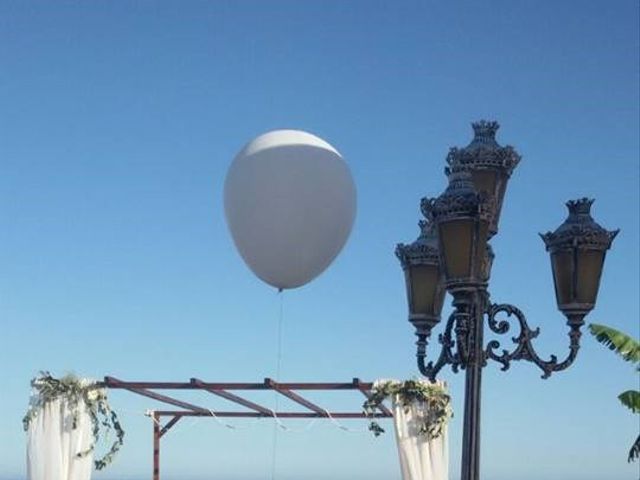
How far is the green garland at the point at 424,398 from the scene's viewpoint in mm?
8031

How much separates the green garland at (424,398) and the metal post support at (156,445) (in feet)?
9.75

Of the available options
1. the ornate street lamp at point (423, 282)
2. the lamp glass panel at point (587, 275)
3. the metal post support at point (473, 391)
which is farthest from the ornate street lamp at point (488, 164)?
the metal post support at point (473, 391)

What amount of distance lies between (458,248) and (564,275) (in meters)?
0.66

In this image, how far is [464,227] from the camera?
3902 mm

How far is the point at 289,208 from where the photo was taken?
6.35 m

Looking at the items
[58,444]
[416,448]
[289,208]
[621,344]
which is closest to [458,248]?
[289,208]

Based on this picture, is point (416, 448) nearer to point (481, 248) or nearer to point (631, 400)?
point (631, 400)

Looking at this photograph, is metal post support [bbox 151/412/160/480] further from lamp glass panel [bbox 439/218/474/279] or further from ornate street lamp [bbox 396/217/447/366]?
lamp glass panel [bbox 439/218/474/279]

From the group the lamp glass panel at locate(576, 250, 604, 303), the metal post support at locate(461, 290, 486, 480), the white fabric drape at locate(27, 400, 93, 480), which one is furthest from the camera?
the white fabric drape at locate(27, 400, 93, 480)

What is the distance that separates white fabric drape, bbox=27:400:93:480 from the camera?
8.67 metres

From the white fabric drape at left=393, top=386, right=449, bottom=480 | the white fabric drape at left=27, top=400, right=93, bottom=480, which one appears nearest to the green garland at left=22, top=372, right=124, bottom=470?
the white fabric drape at left=27, top=400, right=93, bottom=480

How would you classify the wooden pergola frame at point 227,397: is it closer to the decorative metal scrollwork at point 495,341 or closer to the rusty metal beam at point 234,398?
the rusty metal beam at point 234,398

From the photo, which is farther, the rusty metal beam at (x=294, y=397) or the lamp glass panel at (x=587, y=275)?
the rusty metal beam at (x=294, y=397)

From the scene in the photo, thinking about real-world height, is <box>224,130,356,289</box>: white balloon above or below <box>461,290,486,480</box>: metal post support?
above
